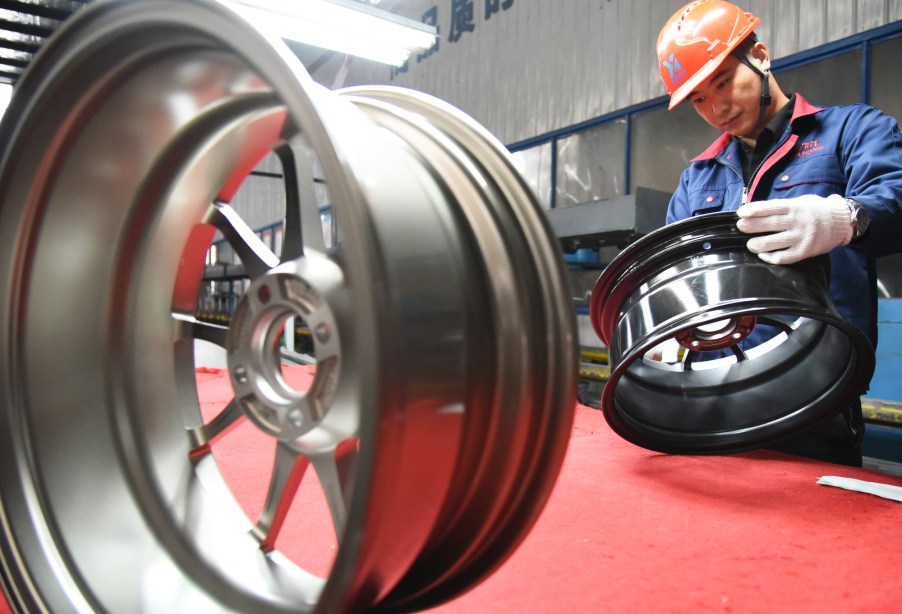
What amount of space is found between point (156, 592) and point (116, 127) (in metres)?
0.64

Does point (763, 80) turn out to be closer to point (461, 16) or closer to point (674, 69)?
point (674, 69)

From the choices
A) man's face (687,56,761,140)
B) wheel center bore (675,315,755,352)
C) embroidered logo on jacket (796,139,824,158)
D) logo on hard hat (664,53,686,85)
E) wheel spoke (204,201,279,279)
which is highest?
logo on hard hat (664,53,686,85)

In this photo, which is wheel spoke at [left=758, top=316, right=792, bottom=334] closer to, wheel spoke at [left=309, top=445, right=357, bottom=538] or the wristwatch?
the wristwatch

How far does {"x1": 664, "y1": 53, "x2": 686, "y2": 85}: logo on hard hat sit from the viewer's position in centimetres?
162

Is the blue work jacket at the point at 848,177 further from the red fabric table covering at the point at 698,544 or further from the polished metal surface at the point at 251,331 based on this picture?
the polished metal surface at the point at 251,331

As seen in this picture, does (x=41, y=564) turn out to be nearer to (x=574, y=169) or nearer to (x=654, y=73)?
(x=654, y=73)

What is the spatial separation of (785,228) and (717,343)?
15.6 inches

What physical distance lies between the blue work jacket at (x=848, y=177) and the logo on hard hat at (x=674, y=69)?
0.26 metres

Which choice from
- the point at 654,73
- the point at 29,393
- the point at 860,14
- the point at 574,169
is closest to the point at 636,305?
the point at 29,393

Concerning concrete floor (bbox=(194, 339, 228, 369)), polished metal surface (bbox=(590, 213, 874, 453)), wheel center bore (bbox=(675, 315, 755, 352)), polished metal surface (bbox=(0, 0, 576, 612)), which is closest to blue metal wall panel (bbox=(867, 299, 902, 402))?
polished metal surface (bbox=(590, 213, 874, 453))

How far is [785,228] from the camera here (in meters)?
1.10

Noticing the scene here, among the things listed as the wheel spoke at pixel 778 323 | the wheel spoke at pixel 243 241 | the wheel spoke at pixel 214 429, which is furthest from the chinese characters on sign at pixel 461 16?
the wheel spoke at pixel 214 429

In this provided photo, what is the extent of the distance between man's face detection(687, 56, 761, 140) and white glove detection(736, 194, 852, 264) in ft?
1.78

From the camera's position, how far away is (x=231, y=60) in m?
0.70
